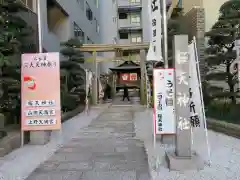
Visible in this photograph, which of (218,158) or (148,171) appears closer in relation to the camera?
(148,171)

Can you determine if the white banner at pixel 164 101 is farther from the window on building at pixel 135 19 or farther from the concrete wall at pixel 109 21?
the window on building at pixel 135 19

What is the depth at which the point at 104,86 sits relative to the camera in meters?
23.2

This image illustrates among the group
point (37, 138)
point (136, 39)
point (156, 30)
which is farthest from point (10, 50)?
point (136, 39)

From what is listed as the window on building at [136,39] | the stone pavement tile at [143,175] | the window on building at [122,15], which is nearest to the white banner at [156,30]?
the stone pavement tile at [143,175]

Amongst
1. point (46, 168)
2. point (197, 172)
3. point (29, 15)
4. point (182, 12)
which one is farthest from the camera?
point (182, 12)

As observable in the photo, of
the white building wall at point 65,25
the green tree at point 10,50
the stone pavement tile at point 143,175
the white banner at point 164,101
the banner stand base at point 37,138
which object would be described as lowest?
the stone pavement tile at point 143,175

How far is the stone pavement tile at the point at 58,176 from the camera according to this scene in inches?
194

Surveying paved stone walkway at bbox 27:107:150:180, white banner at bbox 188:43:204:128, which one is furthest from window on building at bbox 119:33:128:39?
white banner at bbox 188:43:204:128

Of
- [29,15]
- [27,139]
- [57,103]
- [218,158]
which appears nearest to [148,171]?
[218,158]

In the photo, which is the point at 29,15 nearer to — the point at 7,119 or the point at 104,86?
the point at 7,119

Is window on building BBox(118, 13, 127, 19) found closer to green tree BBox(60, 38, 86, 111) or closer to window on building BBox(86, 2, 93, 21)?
window on building BBox(86, 2, 93, 21)

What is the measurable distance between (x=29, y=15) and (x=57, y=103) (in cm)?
651

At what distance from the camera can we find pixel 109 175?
502 cm

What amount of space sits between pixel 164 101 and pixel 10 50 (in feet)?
12.9
